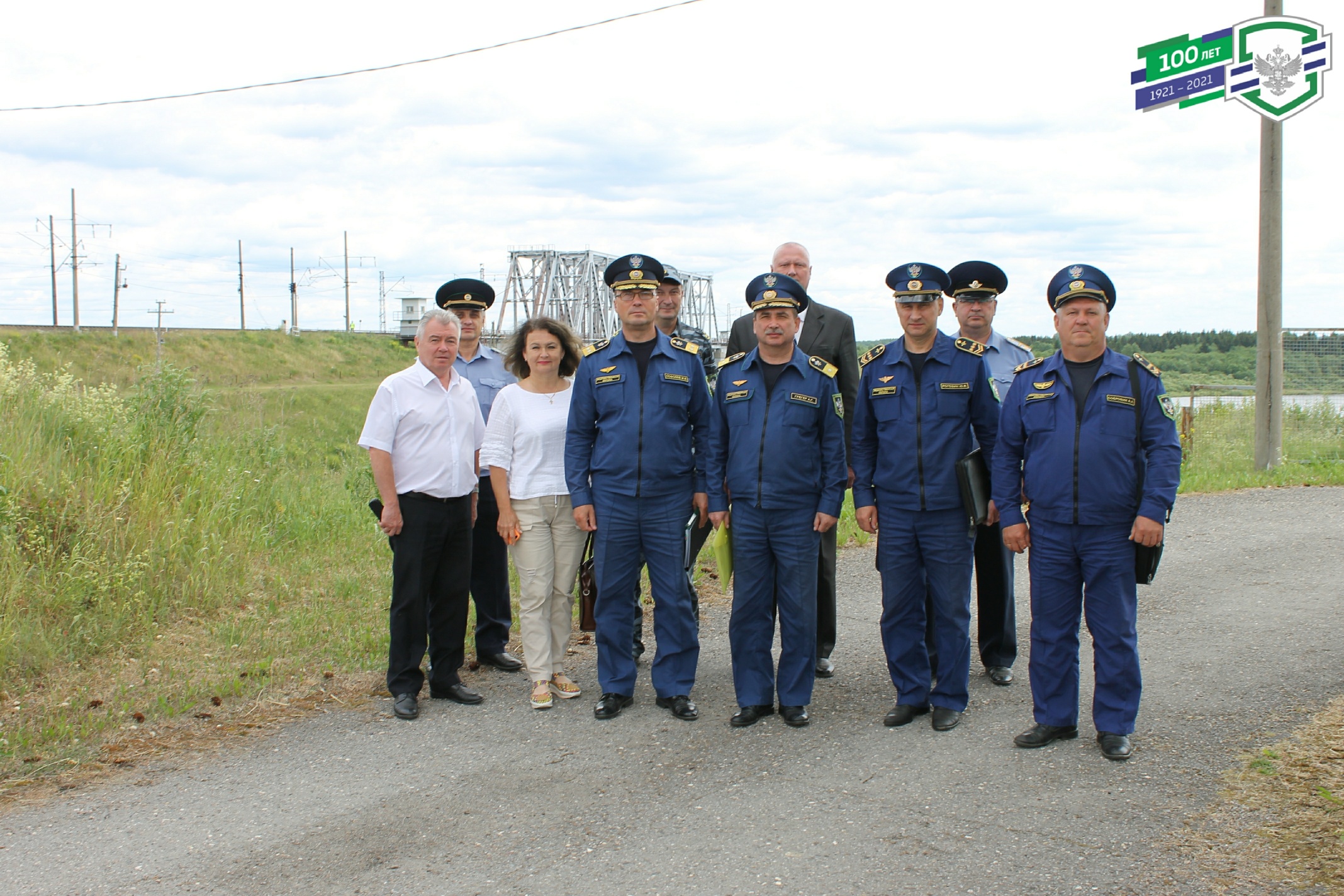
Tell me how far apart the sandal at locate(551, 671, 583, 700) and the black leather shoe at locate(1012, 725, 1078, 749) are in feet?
6.82

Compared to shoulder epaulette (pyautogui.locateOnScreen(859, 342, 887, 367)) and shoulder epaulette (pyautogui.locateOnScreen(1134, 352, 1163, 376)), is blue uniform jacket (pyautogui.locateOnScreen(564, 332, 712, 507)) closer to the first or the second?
shoulder epaulette (pyautogui.locateOnScreen(859, 342, 887, 367))

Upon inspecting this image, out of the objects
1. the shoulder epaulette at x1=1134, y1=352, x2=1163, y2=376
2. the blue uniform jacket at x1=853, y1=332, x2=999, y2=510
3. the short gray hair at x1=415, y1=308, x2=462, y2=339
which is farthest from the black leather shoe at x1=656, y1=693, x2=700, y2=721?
the shoulder epaulette at x1=1134, y1=352, x2=1163, y2=376

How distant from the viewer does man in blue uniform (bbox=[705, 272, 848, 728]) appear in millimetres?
4609

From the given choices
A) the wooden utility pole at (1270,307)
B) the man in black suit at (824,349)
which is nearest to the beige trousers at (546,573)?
the man in black suit at (824,349)

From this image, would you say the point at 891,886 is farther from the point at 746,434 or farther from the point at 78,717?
the point at 78,717

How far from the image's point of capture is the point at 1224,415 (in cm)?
1537

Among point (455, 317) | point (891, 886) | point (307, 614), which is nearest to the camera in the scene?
point (891, 886)

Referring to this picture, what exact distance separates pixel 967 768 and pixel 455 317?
3183 millimetres

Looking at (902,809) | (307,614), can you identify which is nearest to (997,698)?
(902,809)

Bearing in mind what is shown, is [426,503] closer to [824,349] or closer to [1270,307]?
[824,349]

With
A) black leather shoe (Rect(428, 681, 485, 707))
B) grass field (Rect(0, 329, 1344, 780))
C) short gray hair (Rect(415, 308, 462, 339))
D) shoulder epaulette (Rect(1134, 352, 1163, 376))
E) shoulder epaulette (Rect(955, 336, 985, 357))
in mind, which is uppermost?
short gray hair (Rect(415, 308, 462, 339))

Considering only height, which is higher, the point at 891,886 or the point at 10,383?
the point at 10,383

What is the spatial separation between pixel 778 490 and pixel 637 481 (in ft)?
2.22

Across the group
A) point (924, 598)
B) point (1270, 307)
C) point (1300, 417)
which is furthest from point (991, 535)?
point (1300, 417)
